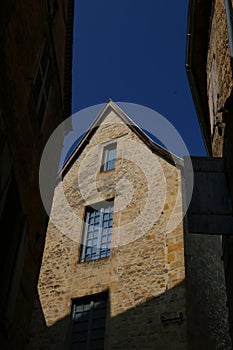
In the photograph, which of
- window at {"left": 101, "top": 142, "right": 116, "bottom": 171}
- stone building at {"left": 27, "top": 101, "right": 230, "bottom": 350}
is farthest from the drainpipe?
window at {"left": 101, "top": 142, "right": 116, "bottom": 171}

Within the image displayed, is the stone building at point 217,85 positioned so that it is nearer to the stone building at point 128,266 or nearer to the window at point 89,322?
the stone building at point 128,266

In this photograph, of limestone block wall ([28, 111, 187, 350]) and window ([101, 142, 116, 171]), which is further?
window ([101, 142, 116, 171])

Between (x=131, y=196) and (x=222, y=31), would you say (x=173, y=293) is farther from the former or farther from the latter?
(x=222, y=31)

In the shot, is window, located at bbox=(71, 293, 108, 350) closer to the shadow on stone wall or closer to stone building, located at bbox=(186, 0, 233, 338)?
the shadow on stone wall

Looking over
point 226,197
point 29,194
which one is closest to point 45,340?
point 29,194

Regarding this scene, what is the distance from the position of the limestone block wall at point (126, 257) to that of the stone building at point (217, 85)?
8.38ft

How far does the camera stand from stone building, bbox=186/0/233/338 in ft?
20.3

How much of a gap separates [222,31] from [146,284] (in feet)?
19.3

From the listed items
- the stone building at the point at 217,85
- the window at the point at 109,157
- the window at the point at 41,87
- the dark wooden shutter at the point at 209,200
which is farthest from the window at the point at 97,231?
the window at the point at 41,87

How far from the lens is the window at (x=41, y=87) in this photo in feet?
21.7

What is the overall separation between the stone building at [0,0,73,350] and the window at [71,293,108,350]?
357cm

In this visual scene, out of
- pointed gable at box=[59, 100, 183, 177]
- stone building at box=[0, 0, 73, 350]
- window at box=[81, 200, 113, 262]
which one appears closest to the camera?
stone building at box=[0, 0, 73, 350]

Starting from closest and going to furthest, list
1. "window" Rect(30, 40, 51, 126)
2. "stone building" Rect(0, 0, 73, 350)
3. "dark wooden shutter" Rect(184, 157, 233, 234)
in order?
"stone building" Rect(0, 0, 73, 350) < "dark wooden shutter" Rect(184, 157, 233, 234) < "window" Rect(30, 40, 51, 126)

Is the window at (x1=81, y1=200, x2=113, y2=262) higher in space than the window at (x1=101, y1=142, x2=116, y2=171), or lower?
lower
